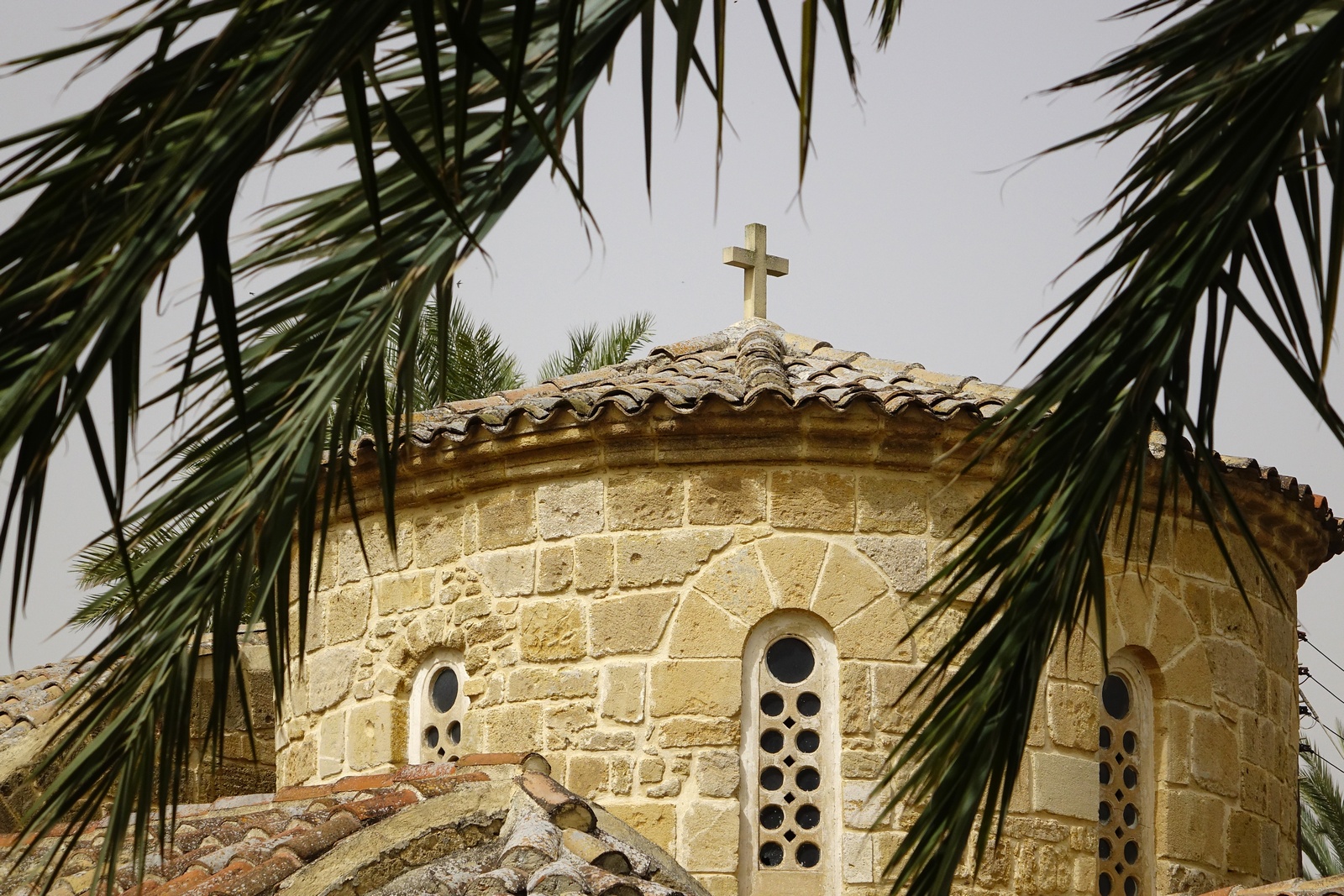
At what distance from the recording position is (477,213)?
3.04m

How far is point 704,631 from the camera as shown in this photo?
24.3 ft

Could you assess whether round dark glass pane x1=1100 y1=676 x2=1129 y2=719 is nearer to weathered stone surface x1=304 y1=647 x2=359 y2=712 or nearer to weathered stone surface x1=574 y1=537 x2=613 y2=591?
weathered stone surface x1=574 y1=537 x2=613 y2=591

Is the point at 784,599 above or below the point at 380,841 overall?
above

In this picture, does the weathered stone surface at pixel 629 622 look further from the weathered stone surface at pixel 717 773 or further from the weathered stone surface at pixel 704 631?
the weathered stone surface at pixel 717 773

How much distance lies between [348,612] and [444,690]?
0.72 m

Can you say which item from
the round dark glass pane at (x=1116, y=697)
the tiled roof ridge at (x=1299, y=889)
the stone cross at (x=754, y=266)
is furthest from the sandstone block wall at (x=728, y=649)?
the stone cross at (x=754, y=266)

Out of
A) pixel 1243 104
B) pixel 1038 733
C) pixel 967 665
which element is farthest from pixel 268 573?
pixel 1038 733

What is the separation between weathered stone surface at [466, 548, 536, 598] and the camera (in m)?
7.76

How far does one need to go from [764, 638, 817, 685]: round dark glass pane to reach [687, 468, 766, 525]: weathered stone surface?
0.57 m

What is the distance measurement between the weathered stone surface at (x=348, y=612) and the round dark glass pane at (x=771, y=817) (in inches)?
88.4

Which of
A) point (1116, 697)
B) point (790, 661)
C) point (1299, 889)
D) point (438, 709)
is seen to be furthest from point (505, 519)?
point (1299, 889)

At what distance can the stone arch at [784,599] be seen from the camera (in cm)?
741

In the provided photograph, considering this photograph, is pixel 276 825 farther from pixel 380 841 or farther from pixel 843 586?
pixel 843 586

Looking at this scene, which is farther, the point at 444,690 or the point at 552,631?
the point at 444,690
